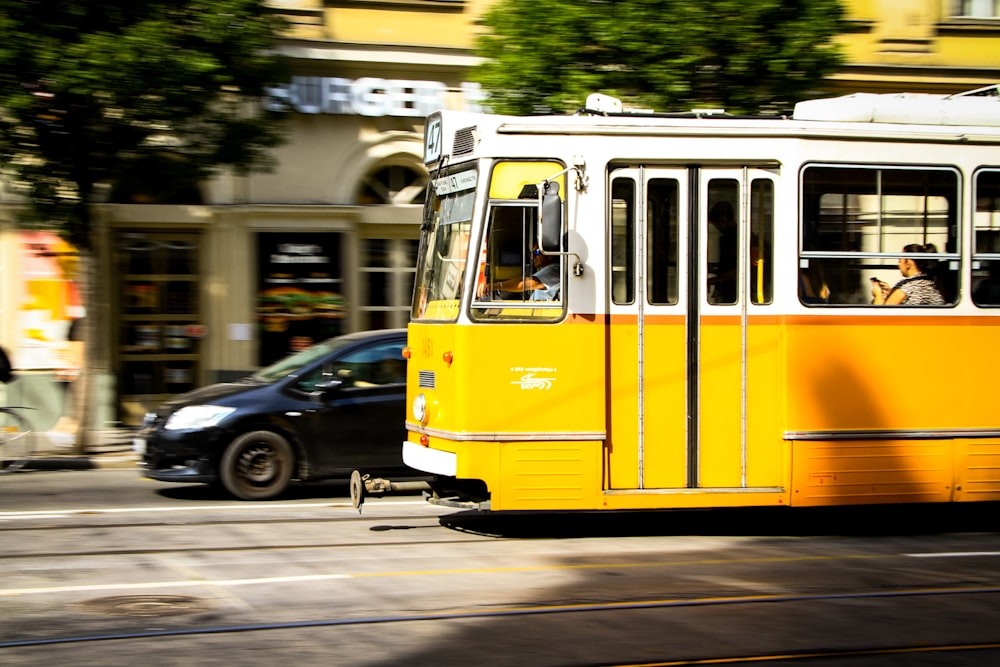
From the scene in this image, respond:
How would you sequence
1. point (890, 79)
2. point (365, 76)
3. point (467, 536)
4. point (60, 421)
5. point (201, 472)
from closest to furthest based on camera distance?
point (467, 536) → point (201, 472) → point (60, 421) → point (365, 76) → point (890, 79)

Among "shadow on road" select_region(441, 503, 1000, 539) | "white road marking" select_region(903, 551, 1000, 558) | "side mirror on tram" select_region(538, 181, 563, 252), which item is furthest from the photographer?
"shadow on road" select_region(441, 503, 1000, 539)

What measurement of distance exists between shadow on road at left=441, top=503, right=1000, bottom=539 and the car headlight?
239 centimetres

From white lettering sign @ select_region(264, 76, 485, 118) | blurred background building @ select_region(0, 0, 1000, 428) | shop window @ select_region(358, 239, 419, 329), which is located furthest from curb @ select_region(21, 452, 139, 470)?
white lettering sign @ select_region(264, 76, 485, 118)

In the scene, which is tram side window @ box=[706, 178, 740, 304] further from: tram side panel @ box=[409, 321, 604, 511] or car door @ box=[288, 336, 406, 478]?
car door @ box=[288, 336, 406, 478]

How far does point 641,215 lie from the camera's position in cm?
858

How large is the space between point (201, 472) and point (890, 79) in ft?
49.0

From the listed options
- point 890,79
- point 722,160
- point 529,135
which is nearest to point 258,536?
point 529,135

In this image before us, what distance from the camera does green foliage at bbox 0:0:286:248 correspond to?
12633 millimetres

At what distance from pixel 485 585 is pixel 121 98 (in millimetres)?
8363

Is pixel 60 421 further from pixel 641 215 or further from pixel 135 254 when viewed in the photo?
pixel 641 215

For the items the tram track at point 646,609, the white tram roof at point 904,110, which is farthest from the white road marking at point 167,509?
the white tram roof at point 904,110

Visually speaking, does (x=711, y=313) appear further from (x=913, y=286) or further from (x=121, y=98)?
(x=121, y=98)

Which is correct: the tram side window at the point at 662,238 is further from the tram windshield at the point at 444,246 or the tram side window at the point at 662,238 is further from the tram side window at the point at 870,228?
the tram windshield at the point at 444,246

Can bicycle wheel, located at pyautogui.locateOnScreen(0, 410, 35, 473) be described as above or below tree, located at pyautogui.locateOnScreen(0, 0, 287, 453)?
below
